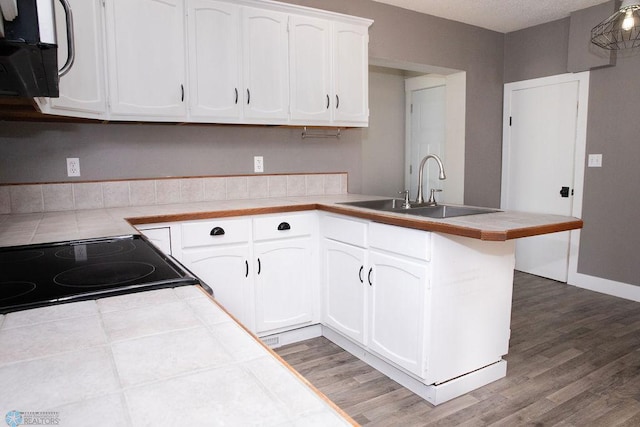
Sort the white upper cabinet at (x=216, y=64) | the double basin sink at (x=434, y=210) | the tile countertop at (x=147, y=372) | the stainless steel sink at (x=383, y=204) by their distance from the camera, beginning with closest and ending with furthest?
1. the tile countertop at (x=147, y=372)
2. the white upper cabinet at (x=216, y=64)
3. the double basin sink at (x=434, y=210)
4. the stainless steel sink at (x=383, y=204)

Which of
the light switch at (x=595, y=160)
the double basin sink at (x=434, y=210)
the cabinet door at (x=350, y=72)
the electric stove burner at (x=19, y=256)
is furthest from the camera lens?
the light switch at (x=595, y=160)

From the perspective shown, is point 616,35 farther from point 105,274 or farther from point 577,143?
point 105,274

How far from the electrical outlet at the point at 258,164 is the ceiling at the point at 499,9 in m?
1.62

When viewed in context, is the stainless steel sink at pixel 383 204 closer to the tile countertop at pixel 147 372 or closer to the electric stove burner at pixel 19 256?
the electric stove burner at pixel 19 256

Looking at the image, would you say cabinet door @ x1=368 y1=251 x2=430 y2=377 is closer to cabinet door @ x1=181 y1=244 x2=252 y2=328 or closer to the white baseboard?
cabinet door @ x1=181 y1=244 x2=252 y2=328

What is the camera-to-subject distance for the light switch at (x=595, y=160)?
3.68 meters

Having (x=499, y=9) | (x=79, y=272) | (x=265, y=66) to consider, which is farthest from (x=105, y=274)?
(x=499, y=9)

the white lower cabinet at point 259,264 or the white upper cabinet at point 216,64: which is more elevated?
the white upper cabinet at point 216,64

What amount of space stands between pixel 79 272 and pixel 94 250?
27 centimetres

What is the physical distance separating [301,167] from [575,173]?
253 centimetres

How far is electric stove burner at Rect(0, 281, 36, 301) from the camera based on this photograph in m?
0.86

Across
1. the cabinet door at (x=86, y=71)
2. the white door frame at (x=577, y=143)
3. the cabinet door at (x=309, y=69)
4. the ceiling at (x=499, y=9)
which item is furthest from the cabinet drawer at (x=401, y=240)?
the white door frame at (x=577, y=143)

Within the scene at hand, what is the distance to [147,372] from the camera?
22.5 inches

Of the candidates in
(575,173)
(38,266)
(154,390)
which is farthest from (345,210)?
(575,173)
